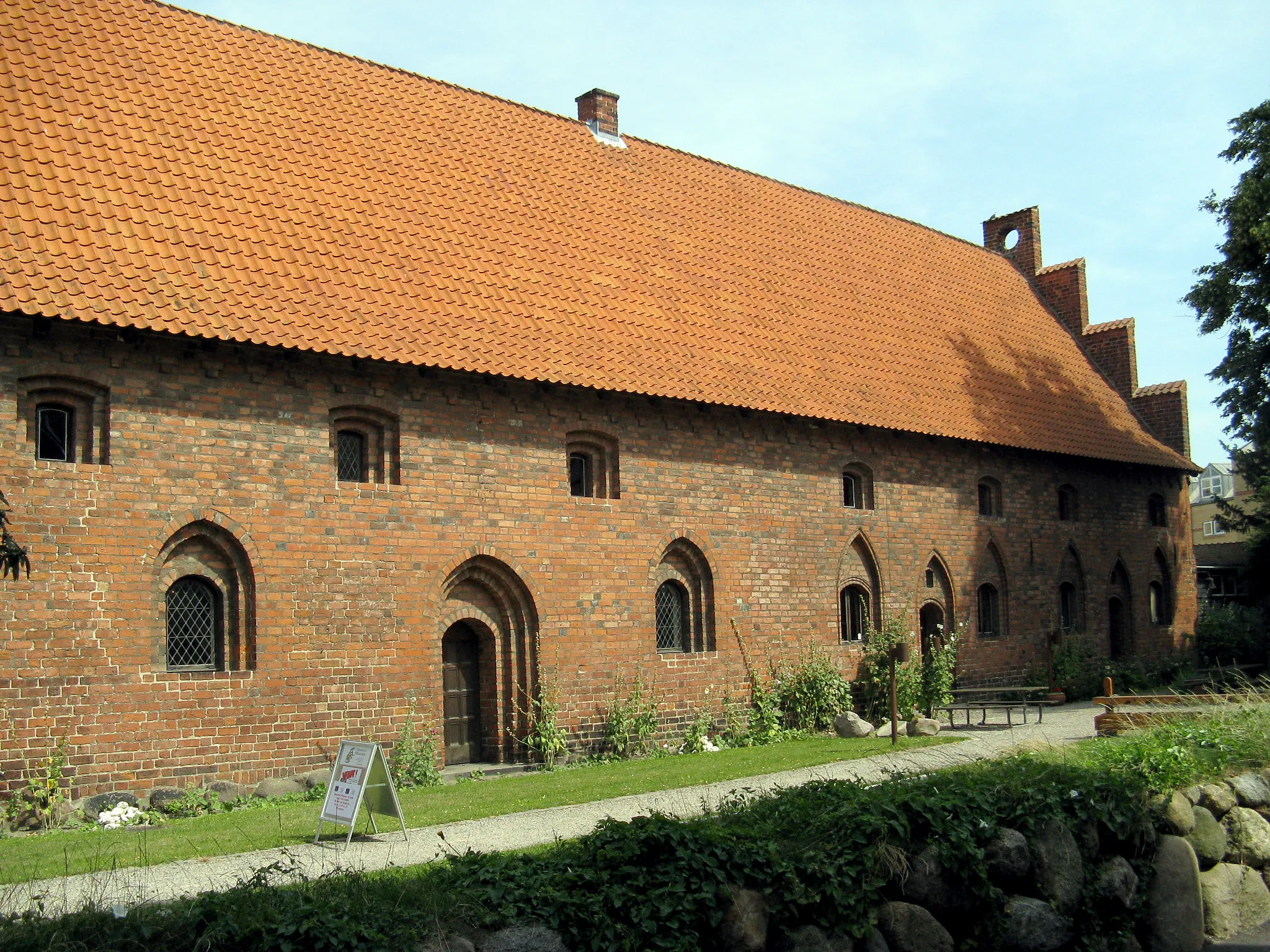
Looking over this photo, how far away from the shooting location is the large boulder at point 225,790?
1471 cm

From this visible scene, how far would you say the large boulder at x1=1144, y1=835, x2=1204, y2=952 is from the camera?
413 inches

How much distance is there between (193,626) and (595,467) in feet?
21.4

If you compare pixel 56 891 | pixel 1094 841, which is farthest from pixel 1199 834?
pixel 56 891

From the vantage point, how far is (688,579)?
67.7ft

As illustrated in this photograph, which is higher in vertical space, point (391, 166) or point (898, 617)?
point (391, 166)

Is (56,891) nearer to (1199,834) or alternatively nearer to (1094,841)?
(1094,841)

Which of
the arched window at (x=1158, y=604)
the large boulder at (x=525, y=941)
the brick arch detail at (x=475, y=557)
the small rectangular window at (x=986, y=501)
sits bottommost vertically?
the large boulder at (x=525, y=941)

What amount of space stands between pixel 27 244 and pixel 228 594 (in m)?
4.60

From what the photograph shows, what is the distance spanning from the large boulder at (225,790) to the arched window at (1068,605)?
1946 centimetres

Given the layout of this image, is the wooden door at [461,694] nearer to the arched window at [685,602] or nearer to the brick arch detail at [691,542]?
the brick arch detail at [691,542]

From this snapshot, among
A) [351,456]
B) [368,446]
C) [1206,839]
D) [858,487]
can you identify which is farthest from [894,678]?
[351,456]

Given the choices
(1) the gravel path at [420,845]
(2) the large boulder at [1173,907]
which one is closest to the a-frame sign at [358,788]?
(1) the gravel path at [420,845]

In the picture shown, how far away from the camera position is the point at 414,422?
56.2 feet

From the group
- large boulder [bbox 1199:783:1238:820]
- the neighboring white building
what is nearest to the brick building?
large boulder [bbox 1199:783:1238:820]
